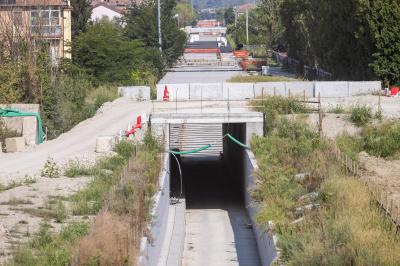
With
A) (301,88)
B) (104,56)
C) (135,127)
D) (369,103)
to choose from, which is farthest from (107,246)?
(104,56)

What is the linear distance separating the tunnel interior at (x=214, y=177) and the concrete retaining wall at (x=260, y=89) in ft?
5.86

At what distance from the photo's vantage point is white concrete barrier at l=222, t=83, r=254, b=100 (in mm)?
47469

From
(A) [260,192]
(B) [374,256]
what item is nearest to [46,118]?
(A) [260,192]

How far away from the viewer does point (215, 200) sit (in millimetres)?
37125

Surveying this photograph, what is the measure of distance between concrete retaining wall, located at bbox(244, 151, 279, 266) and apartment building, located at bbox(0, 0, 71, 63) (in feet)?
70.9

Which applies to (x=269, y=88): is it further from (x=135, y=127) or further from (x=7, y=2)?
(x=7, y=2)

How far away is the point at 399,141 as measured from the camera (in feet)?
111

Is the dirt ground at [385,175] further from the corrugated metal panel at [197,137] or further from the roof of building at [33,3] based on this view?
the roof of building at [33,3]

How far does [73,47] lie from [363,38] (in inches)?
708

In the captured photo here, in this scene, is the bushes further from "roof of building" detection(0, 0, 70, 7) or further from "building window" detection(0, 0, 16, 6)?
"building window" detection(0, 0, 16, 6)

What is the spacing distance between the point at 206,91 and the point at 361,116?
1111 cm

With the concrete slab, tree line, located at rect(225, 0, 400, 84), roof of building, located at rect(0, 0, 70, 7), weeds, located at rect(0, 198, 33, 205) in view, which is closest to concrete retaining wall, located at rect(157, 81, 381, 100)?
tree line, located at rect(225, 0, 400, 84)

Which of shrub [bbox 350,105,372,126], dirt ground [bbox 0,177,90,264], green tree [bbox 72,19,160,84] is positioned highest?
green tree [bbox 72,19,160,84]

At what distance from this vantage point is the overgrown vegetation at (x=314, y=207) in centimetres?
1694
